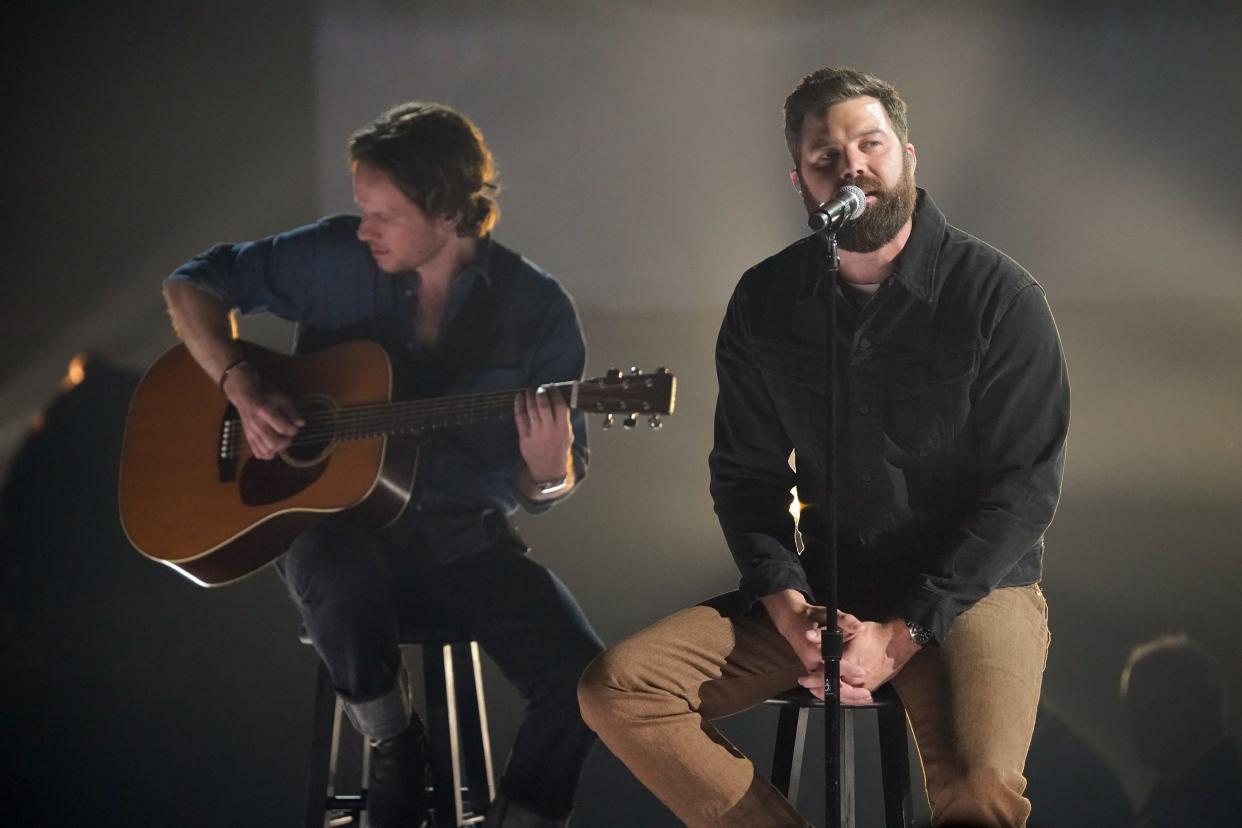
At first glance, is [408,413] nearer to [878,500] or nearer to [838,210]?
[878,500]

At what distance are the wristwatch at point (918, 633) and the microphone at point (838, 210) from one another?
27.1 inches

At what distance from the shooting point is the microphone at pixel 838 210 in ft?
6.75

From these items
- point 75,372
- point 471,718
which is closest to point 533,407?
point 471,718

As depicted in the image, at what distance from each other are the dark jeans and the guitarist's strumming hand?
0.19 meters

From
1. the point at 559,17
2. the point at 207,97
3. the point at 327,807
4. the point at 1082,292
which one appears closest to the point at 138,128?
the point at 207,97

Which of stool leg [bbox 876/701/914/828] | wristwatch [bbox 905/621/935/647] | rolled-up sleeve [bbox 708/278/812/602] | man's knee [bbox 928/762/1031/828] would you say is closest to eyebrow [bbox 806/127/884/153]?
rolled-up sleeve [bbox 708/278/812/602]

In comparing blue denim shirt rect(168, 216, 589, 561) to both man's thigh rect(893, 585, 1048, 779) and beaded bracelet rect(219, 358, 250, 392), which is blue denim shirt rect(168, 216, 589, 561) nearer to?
beaded bracelet rect(219, 358, 250, 392)

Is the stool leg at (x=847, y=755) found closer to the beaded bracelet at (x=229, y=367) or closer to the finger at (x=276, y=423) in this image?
the finger at (x=276, y=423)

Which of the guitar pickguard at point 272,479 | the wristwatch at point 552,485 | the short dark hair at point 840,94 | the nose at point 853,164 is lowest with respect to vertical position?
the wristwatch at point 552,485

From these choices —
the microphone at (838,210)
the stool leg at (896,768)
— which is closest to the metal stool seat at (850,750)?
the stool leg at (896,768)

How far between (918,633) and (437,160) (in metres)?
1.80

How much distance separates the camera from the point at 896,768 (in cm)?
234

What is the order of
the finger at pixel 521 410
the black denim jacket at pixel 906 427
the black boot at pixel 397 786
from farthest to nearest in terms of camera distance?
1. the finger at pixel 521 410
2. the black boot at pixel 397 786
3. the black denim jacket at pixel 906 427

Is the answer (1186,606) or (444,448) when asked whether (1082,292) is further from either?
(444,448)
